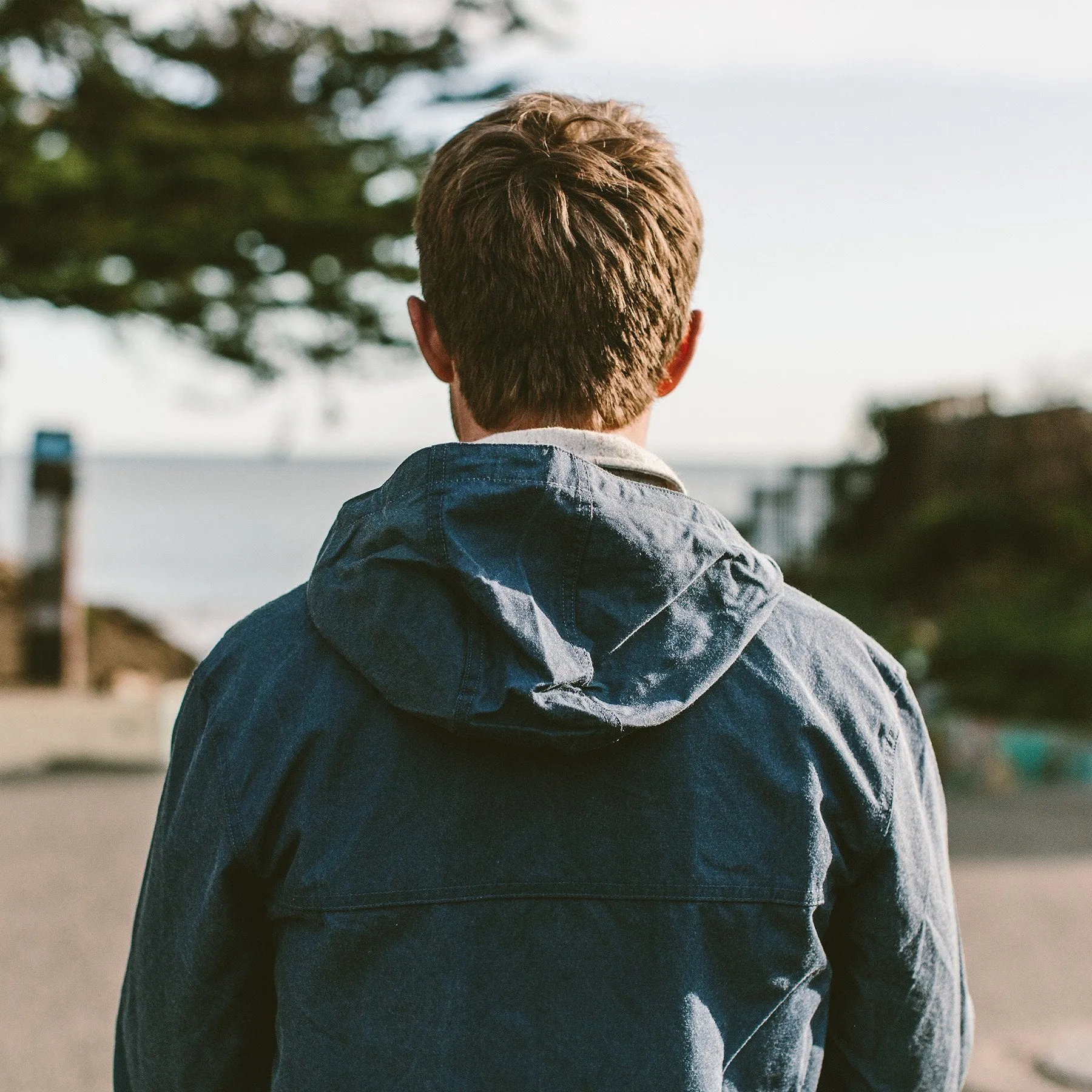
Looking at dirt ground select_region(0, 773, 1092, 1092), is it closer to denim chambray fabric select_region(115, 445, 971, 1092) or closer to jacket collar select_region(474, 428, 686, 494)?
denim chambray fabric select_region(115, 445, 971, 1092)

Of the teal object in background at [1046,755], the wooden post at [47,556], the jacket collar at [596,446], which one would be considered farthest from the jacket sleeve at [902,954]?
the wooden post at [47,556]

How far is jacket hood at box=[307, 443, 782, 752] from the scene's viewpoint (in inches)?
49.3

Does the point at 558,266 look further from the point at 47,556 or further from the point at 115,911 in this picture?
the point at 47,556

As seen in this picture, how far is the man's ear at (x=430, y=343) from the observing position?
1.46 meters

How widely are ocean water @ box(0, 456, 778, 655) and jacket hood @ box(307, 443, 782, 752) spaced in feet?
0.80

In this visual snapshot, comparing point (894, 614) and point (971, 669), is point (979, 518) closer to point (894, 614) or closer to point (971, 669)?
point (894, 614)

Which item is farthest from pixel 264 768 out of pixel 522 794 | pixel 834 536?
pixel 834 536

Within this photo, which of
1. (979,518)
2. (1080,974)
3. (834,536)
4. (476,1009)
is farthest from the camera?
(834,536)

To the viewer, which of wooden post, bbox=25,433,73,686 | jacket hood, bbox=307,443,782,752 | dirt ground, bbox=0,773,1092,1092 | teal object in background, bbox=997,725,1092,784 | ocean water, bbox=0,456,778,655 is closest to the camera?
jacket hood, bbox=307,443,782,752

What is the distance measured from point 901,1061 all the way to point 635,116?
3.74 feet

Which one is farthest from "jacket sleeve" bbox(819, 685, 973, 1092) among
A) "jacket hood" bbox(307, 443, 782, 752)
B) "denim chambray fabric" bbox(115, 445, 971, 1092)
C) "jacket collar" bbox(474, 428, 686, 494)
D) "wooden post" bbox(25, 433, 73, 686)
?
"wooden post" bbox(25, 433, 73, 686)

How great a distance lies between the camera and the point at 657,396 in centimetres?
149

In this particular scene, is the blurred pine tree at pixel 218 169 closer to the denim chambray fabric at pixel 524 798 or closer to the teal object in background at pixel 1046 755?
the teal object in background at pixel 1046 755

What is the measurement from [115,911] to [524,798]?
469 centimetres
